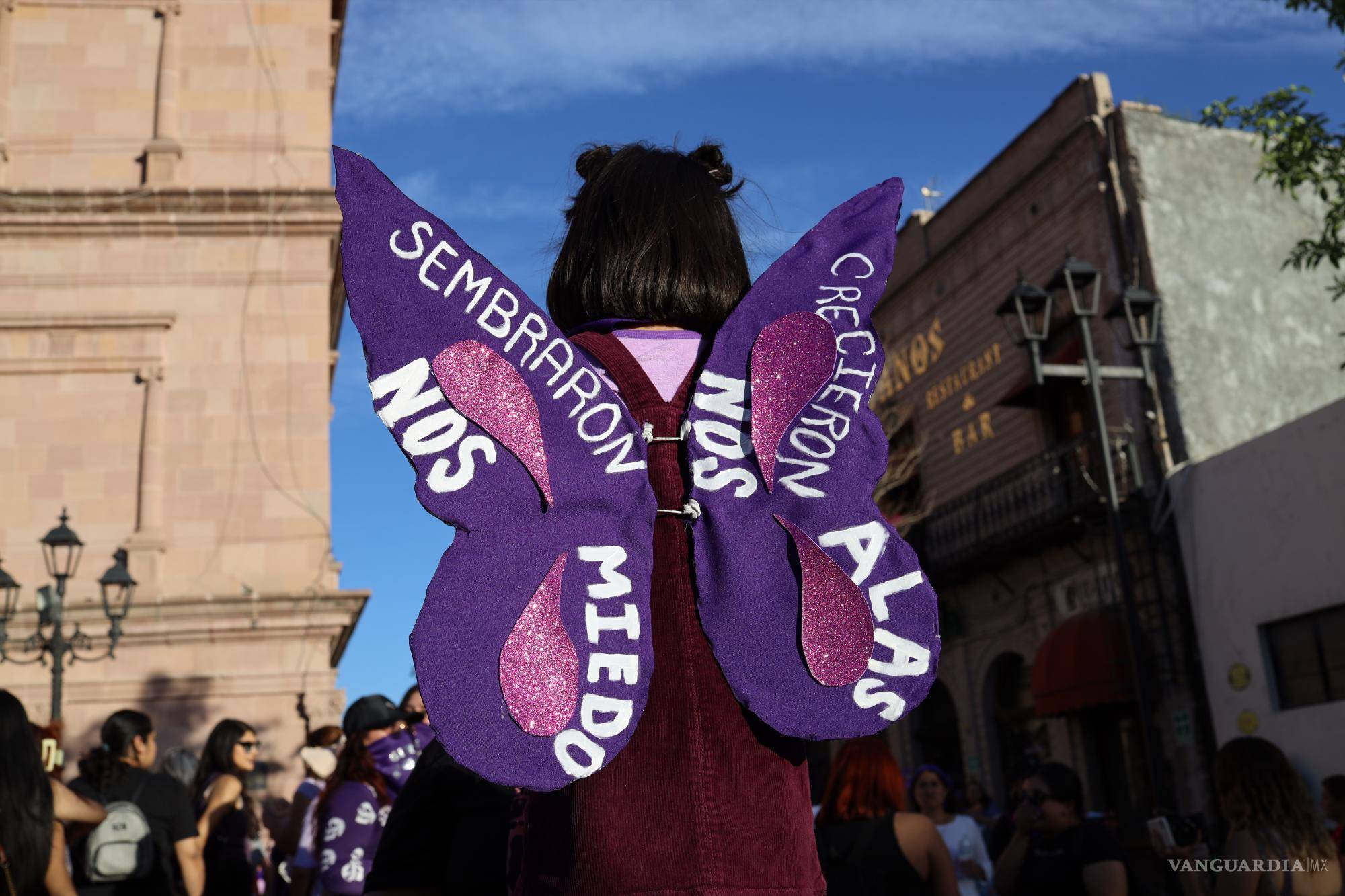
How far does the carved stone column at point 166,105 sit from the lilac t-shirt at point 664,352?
Answer: 15449 millimetres

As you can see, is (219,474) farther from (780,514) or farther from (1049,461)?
(780,514)

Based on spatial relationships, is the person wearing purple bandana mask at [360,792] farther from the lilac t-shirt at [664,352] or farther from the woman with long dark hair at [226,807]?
the lilac t-shirt at [664,352]

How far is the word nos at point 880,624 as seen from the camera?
1.81m

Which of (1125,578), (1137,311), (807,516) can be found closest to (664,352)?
(807,516)

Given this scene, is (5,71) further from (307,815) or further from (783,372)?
(783,372)

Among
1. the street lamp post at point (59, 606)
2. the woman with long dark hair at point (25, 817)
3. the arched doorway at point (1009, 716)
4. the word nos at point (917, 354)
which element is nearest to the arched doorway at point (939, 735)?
the arched doorway at point (1009, 716)

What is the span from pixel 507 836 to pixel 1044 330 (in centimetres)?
1194

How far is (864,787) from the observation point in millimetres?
5250

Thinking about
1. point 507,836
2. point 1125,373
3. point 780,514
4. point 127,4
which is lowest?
point 507,836

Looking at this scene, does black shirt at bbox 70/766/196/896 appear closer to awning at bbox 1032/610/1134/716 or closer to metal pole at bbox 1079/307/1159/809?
metal pole at bbox 1079/307/1159/809

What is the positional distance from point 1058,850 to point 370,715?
10.4 feet

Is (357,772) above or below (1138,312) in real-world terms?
below

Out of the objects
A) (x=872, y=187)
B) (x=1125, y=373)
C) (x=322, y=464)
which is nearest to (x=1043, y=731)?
(x=1125, y=373)

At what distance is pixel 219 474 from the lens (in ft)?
48.8
